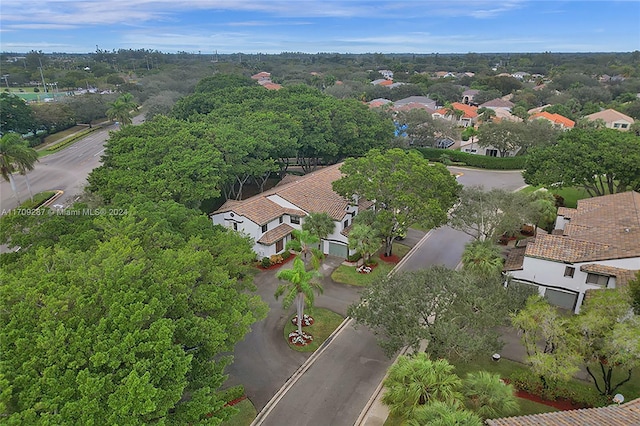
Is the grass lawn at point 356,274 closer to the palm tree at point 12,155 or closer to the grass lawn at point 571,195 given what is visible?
the grass lawn at point 571,195

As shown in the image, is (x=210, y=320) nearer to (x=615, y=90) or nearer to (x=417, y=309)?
(x=417, y=309)

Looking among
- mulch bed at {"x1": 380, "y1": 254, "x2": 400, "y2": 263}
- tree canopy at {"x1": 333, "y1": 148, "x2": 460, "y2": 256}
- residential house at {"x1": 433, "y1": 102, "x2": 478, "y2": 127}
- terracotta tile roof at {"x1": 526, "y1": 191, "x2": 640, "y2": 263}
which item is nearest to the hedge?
residential house at {"x1": 433, "y1": 102, "x2": 478, "y2": 127}

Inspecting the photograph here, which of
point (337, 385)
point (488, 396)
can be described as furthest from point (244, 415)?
point (488, 396)

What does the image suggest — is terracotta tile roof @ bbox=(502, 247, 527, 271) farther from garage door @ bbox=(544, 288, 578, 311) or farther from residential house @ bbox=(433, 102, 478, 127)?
residential house @ bbox=(433, 102, 478, 127)

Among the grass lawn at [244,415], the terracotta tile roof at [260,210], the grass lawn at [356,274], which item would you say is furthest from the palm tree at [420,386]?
the terracotta tile roof at [260,210]

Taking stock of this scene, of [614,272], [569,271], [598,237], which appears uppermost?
[598,237]

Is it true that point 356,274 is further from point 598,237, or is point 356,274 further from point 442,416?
point 442,416

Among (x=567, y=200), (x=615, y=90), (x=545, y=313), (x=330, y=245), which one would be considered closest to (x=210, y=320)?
(x=545, y=313)
